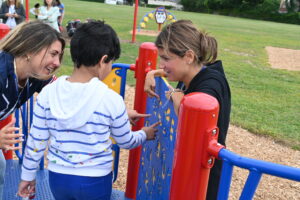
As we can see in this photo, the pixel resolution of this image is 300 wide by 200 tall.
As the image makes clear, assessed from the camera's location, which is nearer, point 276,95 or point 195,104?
point 195,104

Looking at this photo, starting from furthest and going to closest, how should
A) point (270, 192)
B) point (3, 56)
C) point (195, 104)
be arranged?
point (270, 192), point (3, 56), point (195, 104)

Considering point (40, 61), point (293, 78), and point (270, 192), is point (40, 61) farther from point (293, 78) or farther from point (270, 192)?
point (293, 78)

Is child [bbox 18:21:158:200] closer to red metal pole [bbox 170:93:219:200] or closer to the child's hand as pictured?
the child's hand

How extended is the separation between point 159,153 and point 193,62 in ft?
1.89

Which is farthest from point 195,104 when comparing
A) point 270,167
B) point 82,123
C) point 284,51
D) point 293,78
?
point 284,51

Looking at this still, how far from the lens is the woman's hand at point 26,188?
6.16ft

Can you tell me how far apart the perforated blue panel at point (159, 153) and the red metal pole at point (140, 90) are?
0.09 meters

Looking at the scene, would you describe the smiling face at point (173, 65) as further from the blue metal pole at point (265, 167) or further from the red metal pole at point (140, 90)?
the blue metal pole at point (265, 167)

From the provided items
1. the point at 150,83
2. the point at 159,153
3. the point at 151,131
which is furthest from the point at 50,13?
the point at 159,153

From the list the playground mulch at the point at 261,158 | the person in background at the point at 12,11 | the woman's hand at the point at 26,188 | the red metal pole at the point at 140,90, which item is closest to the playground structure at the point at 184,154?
the red metal pole at the point at 140,90

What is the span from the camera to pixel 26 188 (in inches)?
74.7

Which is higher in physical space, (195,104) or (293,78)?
(195,104)

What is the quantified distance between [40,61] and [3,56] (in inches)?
8.5

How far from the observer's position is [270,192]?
3.62 metres
